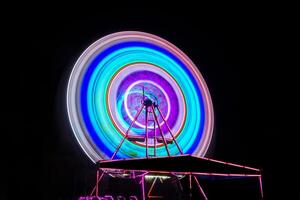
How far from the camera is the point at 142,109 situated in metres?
7.08

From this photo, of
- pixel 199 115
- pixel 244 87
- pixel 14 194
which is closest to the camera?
pixel 14 194

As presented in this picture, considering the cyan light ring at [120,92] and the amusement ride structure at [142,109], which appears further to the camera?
the cyan light ring at [120,92]

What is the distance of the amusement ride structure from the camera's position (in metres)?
6.01

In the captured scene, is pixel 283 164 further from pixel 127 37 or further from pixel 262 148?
pixel 127 37

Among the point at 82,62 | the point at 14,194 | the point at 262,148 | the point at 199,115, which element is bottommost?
the point at 14,194

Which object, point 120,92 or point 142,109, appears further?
point 120,92

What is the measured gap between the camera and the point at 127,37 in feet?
24.8

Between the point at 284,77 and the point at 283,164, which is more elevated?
the point at 284,77

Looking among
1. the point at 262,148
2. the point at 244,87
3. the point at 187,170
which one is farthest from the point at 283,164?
the point at 187,170

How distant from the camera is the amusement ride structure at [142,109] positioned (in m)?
6.01

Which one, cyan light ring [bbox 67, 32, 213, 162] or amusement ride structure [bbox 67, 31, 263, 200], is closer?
amusement ride structure [bbox 67, 31, 263, 200]

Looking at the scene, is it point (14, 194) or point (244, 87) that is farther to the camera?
point (244, 87)

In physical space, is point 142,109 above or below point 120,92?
below

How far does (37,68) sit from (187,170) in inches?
153
